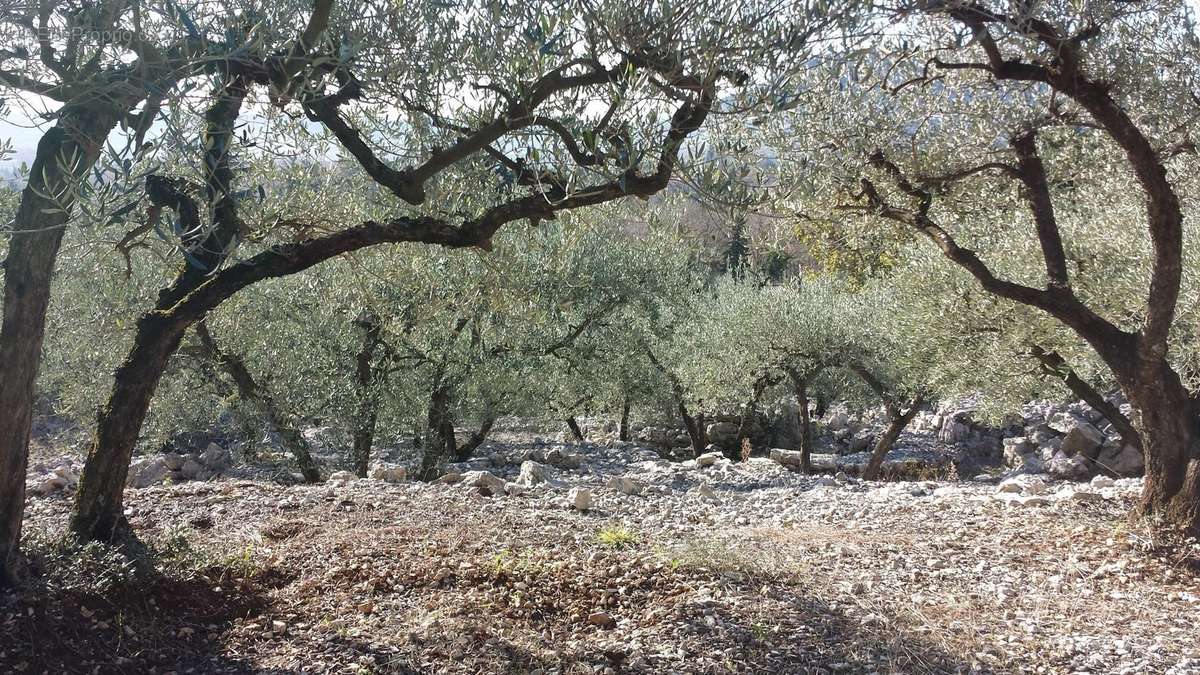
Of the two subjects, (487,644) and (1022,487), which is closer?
(487,644)

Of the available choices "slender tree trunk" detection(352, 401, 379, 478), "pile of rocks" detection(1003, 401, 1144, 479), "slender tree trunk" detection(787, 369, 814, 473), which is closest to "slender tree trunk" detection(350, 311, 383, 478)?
"slender tree trunk" detection(352, 401, 379, 478)

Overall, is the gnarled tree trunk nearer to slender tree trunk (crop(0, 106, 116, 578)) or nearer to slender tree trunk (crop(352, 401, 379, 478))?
slender tree trunk (crop(352, 401, 379, 478))

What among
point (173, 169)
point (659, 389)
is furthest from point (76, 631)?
point (659, 389)

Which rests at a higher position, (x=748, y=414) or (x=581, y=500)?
(x=748, y=414)

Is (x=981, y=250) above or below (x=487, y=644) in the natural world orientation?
above

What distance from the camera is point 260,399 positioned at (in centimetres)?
1165

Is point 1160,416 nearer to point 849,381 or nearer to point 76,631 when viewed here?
point 76,631

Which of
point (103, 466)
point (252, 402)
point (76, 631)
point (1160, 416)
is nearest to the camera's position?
point (76, 631)

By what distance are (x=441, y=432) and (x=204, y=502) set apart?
593 cm

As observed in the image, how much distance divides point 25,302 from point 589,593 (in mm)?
3498

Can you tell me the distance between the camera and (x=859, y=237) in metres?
9.48

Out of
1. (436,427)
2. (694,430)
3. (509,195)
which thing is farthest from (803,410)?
(509,195)

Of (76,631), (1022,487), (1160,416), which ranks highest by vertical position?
(1160,416)

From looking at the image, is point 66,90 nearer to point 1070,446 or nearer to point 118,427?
point 118,427
